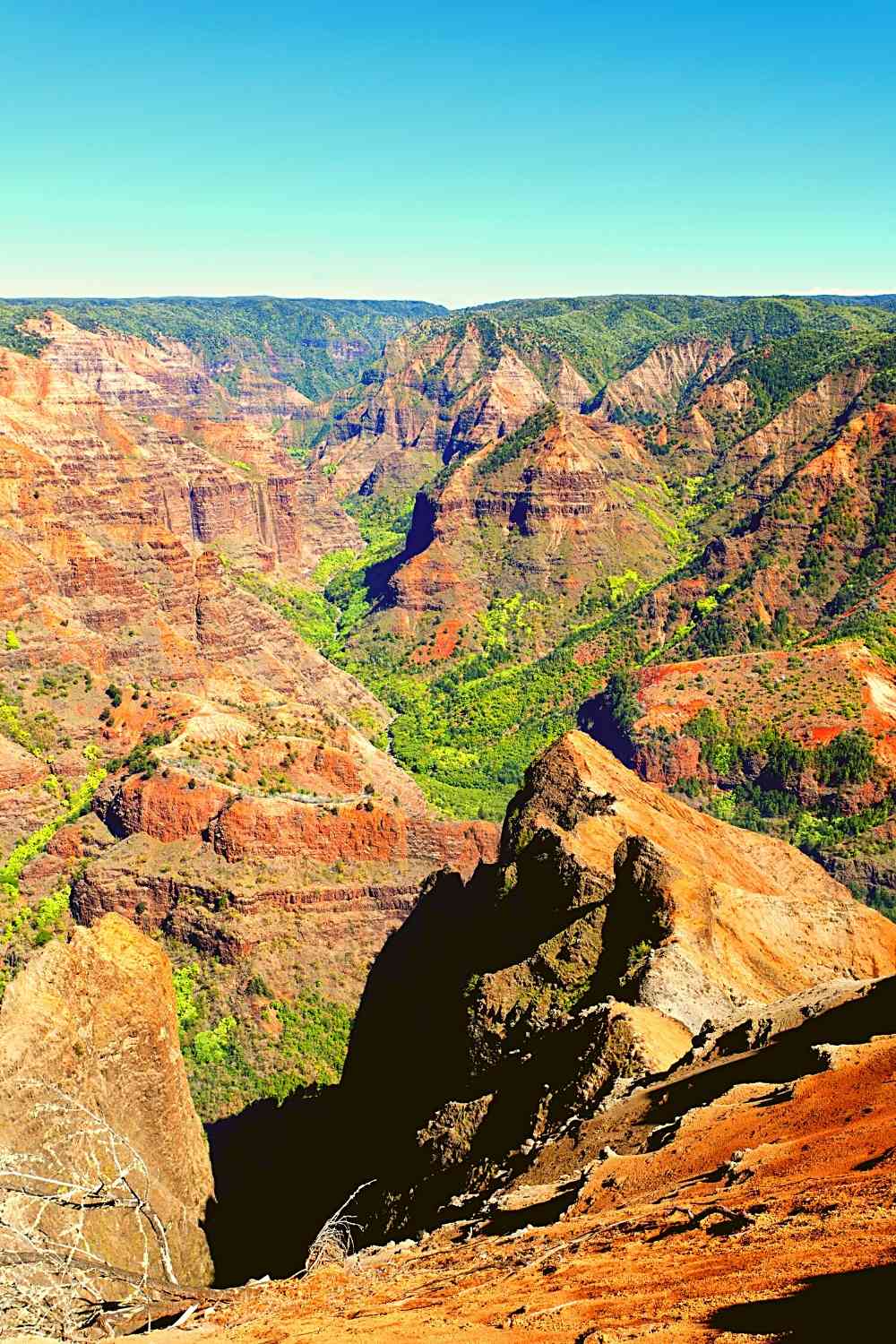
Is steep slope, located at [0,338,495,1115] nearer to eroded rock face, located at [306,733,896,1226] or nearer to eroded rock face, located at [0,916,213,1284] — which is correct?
eroded rock face, located at [306,733,896,1226]

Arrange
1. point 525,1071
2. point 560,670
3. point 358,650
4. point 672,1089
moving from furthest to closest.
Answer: point 358,650 < point 560,670 < point 525,1071 < point 672,1089

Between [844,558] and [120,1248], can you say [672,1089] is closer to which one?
[120,1248]

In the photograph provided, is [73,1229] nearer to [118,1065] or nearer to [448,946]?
[118,1065]

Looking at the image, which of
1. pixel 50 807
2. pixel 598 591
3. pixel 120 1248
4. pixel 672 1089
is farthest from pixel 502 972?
pixel 598 591

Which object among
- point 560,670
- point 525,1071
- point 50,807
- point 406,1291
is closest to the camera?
point 406,1291

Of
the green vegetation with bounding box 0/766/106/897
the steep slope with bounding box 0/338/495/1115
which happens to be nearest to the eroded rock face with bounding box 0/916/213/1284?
the steep slope with bounding box 0/338/495/1115

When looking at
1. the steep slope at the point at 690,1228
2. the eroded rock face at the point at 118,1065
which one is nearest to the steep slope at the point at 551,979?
the steep slope at the point at 690,1228

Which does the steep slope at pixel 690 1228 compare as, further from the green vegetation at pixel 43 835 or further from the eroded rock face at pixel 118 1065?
the green vegetation at pixel 43 835

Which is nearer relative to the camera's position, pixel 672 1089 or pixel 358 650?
pixel 672 1089

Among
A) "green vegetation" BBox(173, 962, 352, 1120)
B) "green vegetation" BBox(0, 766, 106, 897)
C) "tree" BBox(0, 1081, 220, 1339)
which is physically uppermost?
"tree" BBox(0, 1081, 220, 1339)
